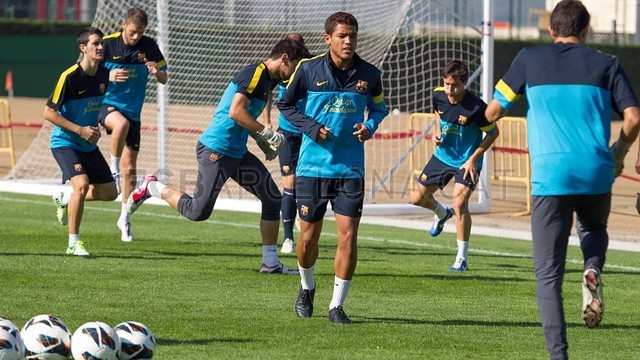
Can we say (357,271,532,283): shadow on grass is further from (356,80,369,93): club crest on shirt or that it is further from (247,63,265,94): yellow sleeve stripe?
(356,80,369,93): club crest on shirt

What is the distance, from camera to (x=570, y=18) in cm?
634

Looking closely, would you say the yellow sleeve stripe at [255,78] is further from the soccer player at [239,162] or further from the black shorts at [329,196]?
the black shorts at [329,196]

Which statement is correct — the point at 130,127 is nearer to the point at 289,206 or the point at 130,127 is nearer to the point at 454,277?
the point at 289,206

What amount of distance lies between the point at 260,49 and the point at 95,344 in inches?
680

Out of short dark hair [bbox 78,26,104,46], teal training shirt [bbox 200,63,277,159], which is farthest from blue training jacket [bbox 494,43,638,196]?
short dark hair [bbox 78,26,104,46]

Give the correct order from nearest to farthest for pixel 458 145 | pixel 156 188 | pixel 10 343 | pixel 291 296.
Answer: pixel 10 343 < pixel 291 296 < pixel 156 188 < pixel 458 145

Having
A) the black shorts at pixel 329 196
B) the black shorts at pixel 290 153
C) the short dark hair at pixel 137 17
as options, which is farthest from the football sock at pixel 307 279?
the short dark hair at pixel 137 17

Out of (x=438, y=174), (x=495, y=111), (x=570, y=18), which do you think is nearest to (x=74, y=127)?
(x=438, y=174)

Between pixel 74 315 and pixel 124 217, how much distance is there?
4674mm

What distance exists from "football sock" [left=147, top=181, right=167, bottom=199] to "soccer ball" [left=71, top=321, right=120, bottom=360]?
453cm

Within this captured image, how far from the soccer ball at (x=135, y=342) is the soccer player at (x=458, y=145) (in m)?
4.89

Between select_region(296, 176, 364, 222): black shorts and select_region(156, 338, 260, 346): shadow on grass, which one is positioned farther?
select_region(296, 176, 364, 222): black shorts

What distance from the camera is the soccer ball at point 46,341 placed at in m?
6.43

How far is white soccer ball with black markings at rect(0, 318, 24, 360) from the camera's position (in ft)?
20.3
